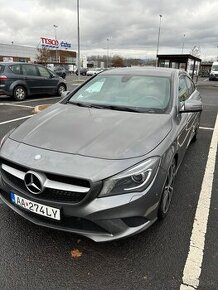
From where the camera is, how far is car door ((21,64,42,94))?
37.7ft

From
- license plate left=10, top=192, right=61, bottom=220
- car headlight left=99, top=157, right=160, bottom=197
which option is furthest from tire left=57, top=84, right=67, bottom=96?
car headlight left=99, top=157, right=160, bottom=197

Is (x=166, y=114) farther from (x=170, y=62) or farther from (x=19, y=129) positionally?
(x=170, y=62)

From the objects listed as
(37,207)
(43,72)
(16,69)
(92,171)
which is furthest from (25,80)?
(92,171)

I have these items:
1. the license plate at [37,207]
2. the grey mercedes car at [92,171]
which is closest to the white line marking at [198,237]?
the grey mercedes car at [92,171]

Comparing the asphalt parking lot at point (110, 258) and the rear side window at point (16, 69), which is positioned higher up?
the rear side window at point (16, 69)

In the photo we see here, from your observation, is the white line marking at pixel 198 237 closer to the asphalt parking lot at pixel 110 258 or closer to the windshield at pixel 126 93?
the asphalt parking lot at pixel 110 258

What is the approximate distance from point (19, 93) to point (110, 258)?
10072mm

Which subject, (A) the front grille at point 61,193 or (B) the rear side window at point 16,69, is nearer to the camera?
(A) the front grille at point 61,193

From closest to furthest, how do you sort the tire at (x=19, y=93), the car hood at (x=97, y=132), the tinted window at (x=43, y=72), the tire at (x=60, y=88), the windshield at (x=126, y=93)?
the car hood at (x=97, y=132)
the windshield at (x=126, y=93)
the tire at (x=19, y=93)
the tinted window at (x=43, y=72)
the tire at (x=60, y=88)

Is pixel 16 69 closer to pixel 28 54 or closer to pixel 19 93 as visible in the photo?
→ pixel 19 93

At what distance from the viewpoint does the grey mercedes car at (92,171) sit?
2.17 meters

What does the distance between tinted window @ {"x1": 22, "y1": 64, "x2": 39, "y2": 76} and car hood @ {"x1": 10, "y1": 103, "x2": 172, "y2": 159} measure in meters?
8.88

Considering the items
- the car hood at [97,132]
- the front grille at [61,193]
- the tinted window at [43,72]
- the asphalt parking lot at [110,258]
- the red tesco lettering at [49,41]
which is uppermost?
the red tesco lettering at [49,41]

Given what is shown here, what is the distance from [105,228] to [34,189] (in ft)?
2.15
